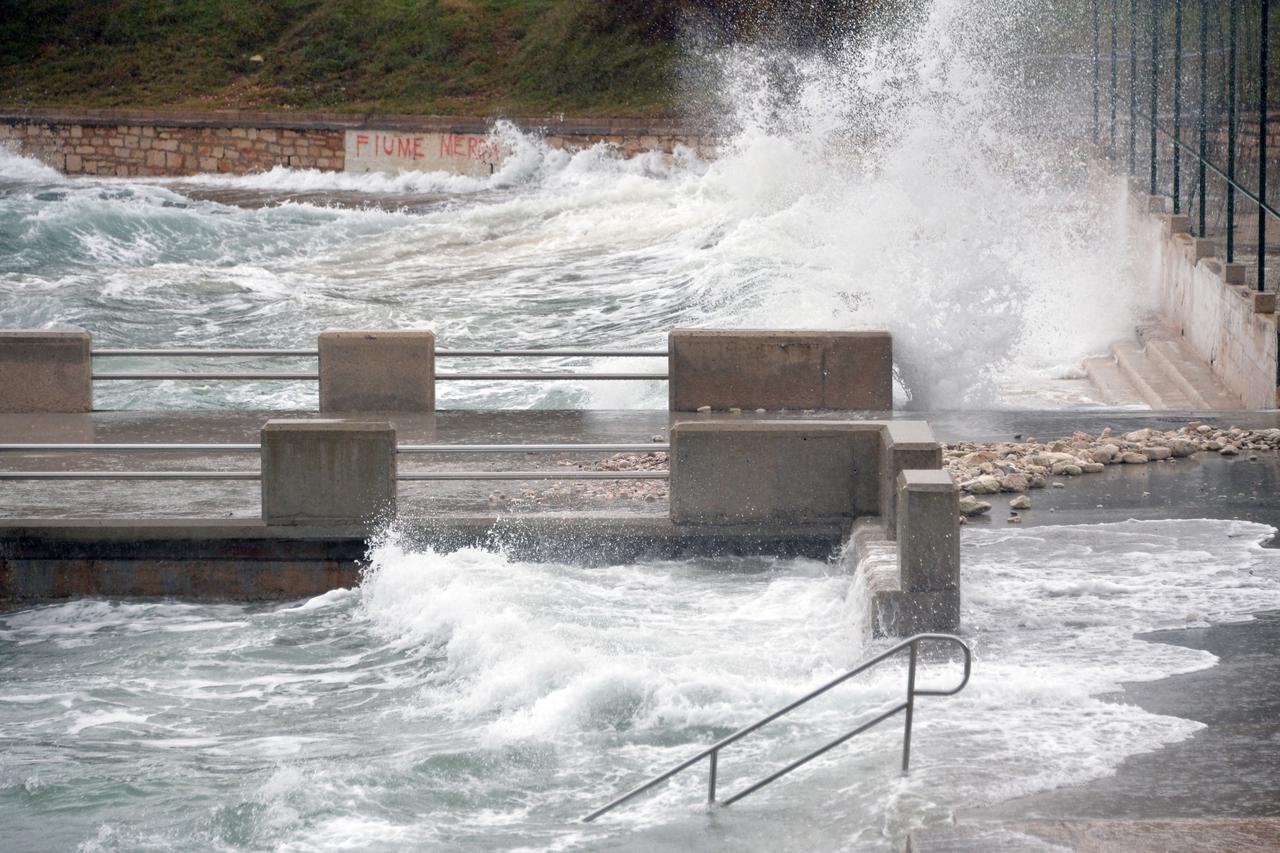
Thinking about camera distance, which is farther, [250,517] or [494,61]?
[494,61]

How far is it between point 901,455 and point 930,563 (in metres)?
1.34

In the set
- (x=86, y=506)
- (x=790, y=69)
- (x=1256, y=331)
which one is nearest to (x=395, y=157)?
(x=790, y=69)

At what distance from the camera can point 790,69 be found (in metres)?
51.8

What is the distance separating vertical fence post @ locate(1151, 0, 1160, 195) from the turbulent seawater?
1606 centimetres

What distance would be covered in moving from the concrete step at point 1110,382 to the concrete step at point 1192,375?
46 centimetres

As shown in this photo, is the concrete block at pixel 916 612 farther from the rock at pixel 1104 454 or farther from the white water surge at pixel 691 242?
the white water surge at pixel 691 242

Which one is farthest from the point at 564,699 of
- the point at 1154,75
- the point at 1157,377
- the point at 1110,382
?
the point at 1154,75

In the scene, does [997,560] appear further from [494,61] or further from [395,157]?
[494,61]

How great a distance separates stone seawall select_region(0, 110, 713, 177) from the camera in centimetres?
5022

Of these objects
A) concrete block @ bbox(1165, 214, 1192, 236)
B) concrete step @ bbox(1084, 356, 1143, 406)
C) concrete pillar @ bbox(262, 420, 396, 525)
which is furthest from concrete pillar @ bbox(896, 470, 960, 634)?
concrete block @ bbox(1165, 214, 1192, 236)

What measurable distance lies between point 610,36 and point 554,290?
24.6m

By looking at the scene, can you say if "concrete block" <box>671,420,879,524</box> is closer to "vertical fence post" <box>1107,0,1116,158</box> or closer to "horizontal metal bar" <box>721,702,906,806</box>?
"horizontal metal bar" <box>721,702,906,806</box>

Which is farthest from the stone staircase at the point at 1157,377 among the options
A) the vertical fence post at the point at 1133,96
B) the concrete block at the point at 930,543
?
the concrete block at the point at 930,543

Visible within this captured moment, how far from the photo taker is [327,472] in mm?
12078
